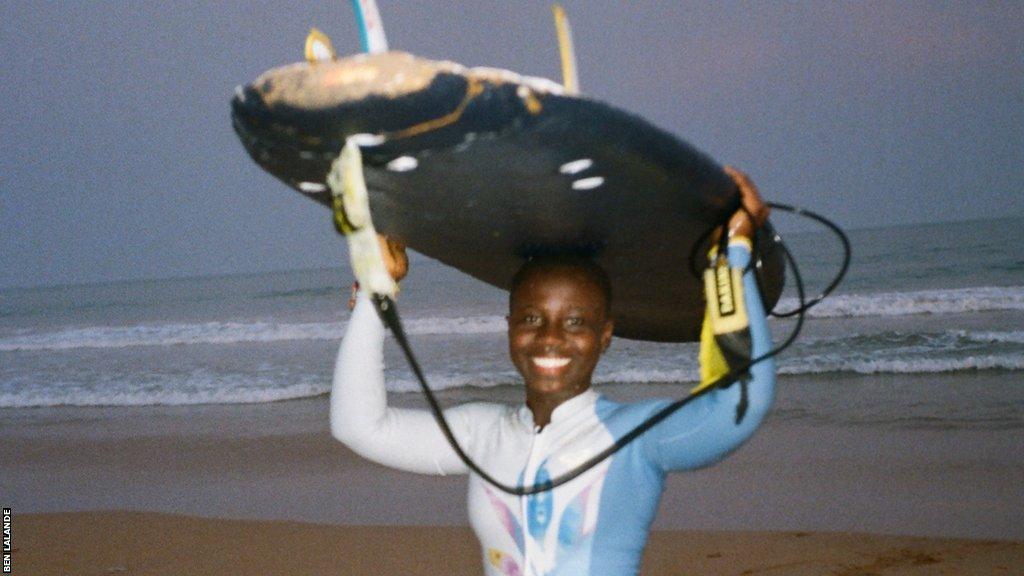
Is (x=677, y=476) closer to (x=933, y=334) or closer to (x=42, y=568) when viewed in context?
(x=42, y=568)

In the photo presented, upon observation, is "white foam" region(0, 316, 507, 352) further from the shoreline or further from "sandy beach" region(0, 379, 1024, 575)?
"sandy beach" region(0, 379, 1024, 575)

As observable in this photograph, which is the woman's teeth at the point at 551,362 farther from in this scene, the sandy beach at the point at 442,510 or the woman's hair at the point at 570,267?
the sandy beach at the point at 442,510

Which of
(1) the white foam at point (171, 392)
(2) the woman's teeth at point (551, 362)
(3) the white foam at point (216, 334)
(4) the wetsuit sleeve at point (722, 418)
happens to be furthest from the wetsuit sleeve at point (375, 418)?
(3) the white foam at point (216, 334)

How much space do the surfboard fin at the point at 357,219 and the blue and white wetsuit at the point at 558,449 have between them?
5.6 inches

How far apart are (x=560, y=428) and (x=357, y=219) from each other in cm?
65

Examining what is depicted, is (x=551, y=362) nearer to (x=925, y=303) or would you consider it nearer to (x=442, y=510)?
(x=442, y=510)

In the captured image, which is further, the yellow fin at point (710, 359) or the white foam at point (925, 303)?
the white foam at point (925, 303)

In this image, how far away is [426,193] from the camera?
5.83 feet

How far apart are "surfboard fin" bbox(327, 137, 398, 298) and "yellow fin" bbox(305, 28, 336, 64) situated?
17 cm

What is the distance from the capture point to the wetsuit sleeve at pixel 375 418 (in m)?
2.01

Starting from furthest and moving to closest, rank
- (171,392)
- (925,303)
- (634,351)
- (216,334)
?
1. (216,334)
2. (925,303)
3. (634,351)
4. (171,392)

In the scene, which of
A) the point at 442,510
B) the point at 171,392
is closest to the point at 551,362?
the point at 442,510

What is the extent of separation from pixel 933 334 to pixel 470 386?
725cm

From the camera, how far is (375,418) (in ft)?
6.67
